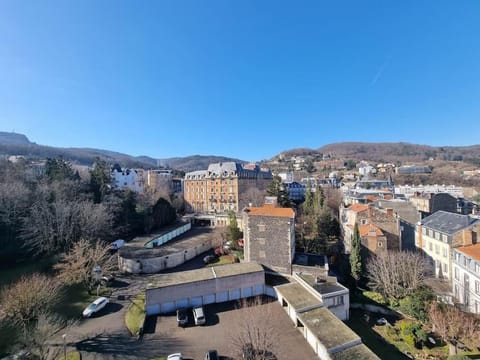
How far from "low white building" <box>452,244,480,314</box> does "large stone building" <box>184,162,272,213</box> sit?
4327 cm

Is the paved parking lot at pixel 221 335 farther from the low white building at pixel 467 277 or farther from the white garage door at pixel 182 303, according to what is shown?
the low white building at pixel 467 277

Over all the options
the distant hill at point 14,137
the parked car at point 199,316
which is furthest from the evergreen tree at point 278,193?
the distant hill at point 14,137

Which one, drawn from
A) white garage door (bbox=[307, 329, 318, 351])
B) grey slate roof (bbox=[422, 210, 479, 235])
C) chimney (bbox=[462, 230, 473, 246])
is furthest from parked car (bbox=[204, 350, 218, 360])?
chimney (bbox=[462, 230, 473, 246])

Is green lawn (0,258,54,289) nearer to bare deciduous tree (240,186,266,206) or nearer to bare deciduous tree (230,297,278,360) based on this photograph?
bare deciduous tree (230,297,278,360)

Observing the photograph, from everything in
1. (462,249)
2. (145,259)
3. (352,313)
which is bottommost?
(352,313)

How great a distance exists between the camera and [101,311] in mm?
24594

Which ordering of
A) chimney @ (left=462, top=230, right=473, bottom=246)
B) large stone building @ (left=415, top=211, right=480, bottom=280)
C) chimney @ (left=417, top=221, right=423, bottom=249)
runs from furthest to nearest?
chimney @ (left=417, top=221, right=423, bottom=249) < large stone building @ (left=415, top=211, right=480, bottom=280) < chimney @ (left=462, top=230, right=473, bottom=246)

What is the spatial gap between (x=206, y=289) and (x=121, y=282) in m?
12.5

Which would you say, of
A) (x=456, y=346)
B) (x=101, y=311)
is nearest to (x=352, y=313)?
→ (x=456, y=346)

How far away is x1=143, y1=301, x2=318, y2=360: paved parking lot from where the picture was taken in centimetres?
1920

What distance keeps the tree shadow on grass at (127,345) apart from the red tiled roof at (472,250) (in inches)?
1211

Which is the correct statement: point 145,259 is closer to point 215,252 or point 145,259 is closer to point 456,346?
point 215,252

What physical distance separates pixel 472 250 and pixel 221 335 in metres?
28.7

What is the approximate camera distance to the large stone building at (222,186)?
223 feet
